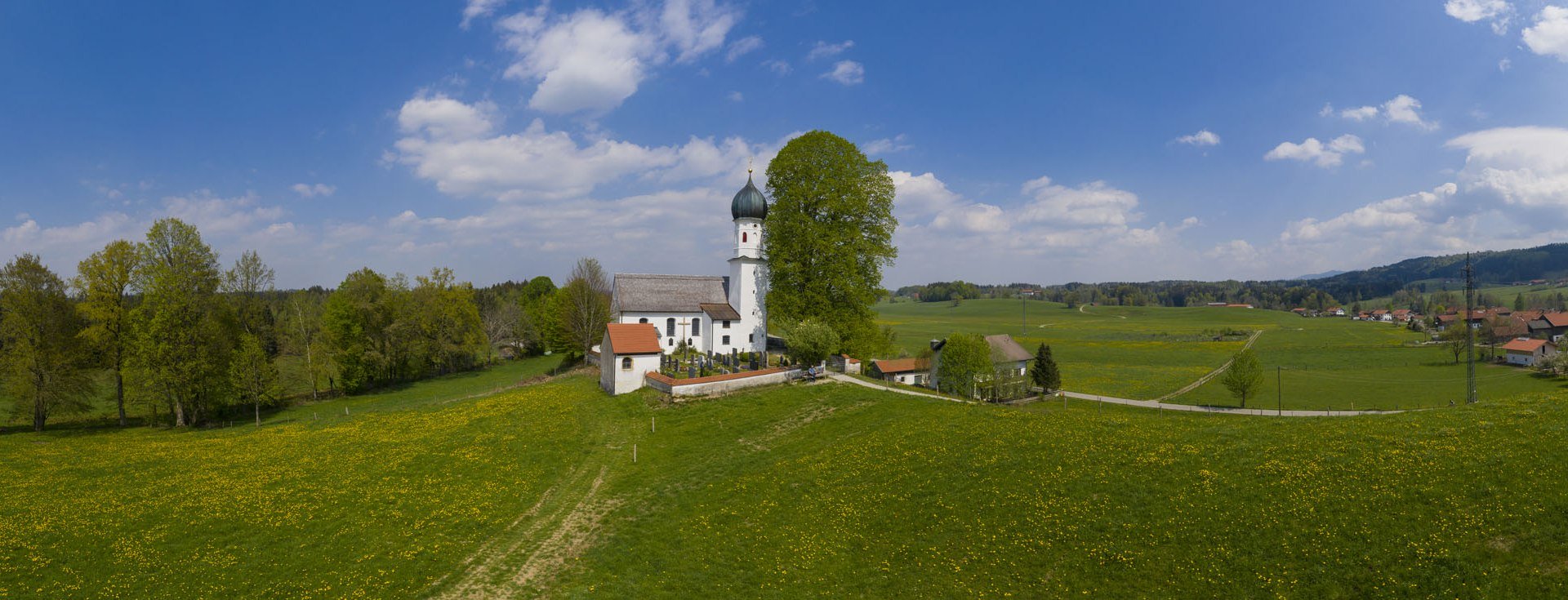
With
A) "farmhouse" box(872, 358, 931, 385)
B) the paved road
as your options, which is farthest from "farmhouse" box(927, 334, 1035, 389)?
the paved road

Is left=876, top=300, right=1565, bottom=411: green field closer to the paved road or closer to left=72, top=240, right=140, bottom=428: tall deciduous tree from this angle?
the paved road

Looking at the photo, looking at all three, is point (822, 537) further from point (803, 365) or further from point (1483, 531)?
point (803, 365)

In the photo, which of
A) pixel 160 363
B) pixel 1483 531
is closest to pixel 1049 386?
pixel 1483 531

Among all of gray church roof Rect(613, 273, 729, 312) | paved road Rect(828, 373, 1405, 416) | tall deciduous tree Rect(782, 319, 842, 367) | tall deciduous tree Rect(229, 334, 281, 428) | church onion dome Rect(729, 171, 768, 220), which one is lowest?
paved road Rect(828, 373, 1405, 416)

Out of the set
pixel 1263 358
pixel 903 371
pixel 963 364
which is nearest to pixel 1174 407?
pixel 963 364

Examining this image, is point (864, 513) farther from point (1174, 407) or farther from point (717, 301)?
point (1174, 407)

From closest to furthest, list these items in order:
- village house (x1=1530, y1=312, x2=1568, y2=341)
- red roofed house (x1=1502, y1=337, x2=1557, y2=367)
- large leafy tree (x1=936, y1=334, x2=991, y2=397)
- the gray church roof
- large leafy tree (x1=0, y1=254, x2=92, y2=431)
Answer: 1. large leafy tree (x1=0, y1=254, x2=92, y2=431)
2. large leafy tree (x1=936, y1=334, x2=991, y2=397)
3. the gray church roof
4. red roofed house (x1=1502, y1=337, x2=1557, y2=367)
5. village house (x1=1530, y1=312, x2=1568, y2=341)

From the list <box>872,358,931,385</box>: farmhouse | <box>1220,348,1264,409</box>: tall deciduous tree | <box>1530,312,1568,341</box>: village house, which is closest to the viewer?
<box>1220,348,1264,409</box>: tall deciduous tree
